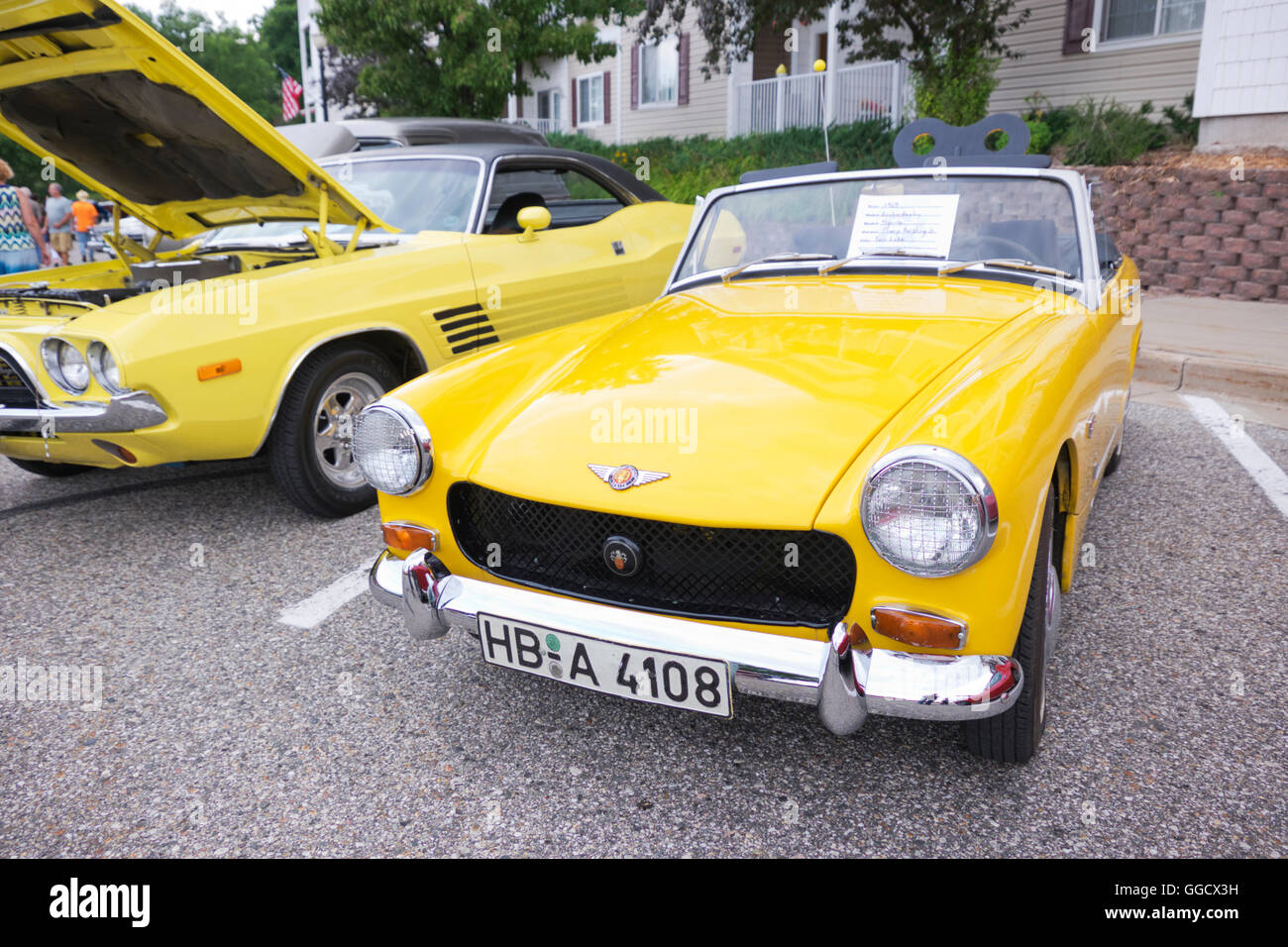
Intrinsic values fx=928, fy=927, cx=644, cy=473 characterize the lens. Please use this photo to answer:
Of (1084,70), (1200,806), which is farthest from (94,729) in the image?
(1084,70)

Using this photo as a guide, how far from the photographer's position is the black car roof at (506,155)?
4.77m

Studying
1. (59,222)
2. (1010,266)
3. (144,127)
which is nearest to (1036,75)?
(1010,266)

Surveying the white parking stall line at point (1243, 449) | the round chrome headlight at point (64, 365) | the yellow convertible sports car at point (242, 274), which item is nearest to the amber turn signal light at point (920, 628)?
the yellow convertible sports car at point (242, 274)

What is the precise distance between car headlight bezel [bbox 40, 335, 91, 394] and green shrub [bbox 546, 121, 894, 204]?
8.39 m

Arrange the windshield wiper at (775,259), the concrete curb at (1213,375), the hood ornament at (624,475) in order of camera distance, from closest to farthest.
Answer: the hood ornament at (624,475), the windshield wiper at (775,259), the concrete curb at (1213,375)

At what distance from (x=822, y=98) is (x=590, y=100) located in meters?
9.13

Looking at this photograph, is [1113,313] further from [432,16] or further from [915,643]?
[432,16]

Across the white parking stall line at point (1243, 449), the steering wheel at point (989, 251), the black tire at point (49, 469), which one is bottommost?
the black tire at point (49, 469)

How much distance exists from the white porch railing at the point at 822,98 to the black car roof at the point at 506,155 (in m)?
8.08

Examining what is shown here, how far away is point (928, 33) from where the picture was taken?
1128cm

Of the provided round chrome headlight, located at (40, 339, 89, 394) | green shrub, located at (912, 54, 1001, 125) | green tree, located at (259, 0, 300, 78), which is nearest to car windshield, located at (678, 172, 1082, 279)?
round chrome headlight, located at (40, 339, 89, 394)

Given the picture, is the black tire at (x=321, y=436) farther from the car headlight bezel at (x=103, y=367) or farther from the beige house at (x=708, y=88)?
the beige house at (x=708, y=88)

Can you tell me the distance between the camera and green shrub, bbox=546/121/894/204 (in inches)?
488
